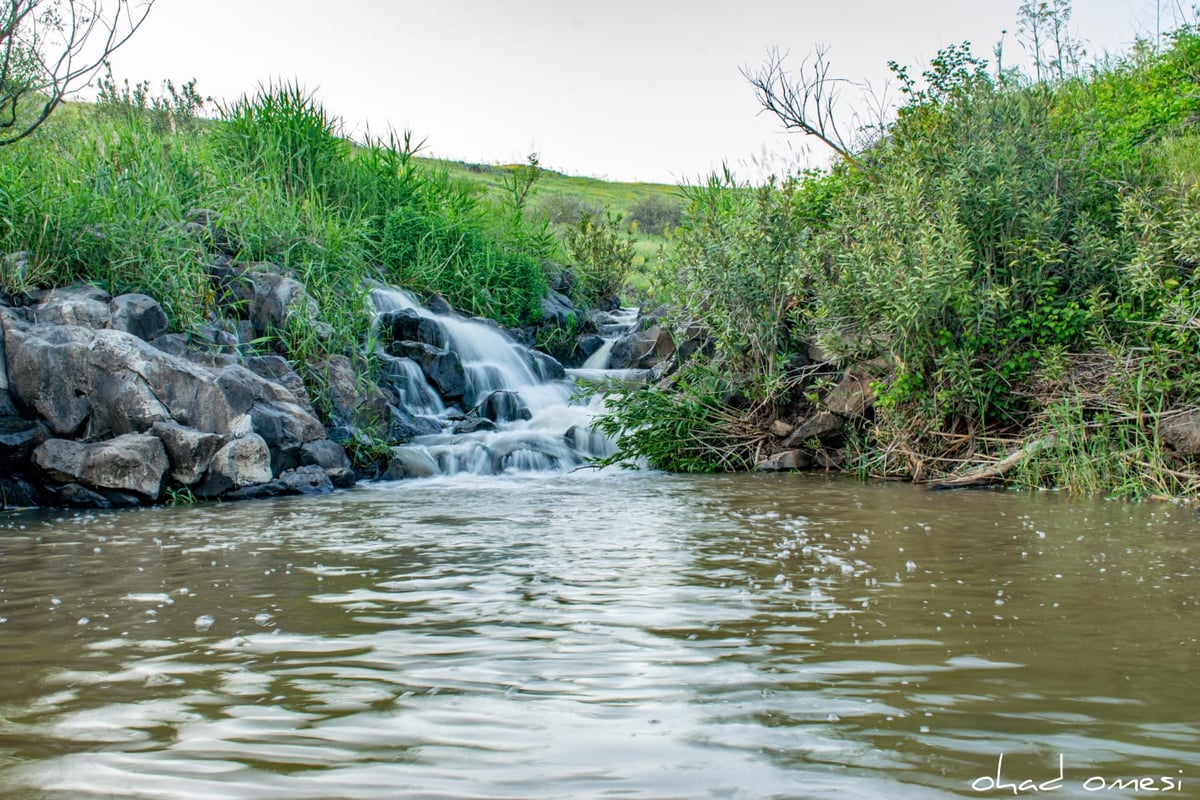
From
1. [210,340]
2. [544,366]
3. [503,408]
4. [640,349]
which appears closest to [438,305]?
[544,366]

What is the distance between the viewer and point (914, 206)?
843 centimetres

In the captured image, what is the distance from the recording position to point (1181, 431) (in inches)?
286

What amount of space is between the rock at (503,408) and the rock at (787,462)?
3474 mm

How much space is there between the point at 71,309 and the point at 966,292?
798 cm

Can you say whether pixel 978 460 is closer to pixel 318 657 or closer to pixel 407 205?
pixel 318 657

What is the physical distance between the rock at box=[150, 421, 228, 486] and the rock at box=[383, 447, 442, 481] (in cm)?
192

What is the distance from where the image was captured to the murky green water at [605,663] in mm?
2078

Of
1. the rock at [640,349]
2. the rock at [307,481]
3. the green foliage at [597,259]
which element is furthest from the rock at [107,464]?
the green foliage at [597,259]

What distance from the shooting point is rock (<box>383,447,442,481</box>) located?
9320 millimetres

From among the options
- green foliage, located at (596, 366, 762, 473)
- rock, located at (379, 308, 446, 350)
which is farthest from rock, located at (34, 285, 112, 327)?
green foliage, located at (596, 366, 762, 473)

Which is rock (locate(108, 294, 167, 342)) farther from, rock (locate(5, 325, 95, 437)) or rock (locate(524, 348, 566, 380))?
rock (locate(524, 348, 566, 380))

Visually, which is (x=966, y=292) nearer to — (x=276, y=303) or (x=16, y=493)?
(x=276, y=303)

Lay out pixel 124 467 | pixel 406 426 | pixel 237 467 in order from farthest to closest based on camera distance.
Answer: pixel 406 426 → pixel 237 467 → pixel 124 467

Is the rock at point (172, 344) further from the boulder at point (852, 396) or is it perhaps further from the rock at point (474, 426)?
the boulder at point (852, 396)
